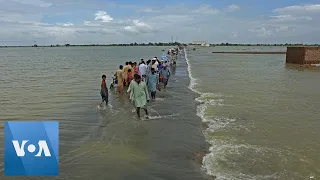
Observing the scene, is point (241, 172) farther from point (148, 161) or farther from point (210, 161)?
point (148, 161)

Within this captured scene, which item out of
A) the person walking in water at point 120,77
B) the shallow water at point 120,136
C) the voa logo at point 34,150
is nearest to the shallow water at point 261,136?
the shallow water at point 120,136

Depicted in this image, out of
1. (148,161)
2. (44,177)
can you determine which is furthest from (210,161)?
(44,177)

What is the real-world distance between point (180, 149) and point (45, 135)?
11.3ft

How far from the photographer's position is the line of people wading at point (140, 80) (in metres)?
9.70

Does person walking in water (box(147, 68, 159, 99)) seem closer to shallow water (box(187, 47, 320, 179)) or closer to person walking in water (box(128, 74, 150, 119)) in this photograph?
shallow water (box(187, 47, 320, 179))

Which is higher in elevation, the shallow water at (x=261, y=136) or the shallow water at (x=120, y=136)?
the shallow water at (x=120, y=136)

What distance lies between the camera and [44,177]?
591cm

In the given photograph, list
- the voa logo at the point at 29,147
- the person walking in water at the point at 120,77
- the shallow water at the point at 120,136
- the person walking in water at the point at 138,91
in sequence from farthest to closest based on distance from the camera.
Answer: the person walking in water at the point at 120,77
the person walking in water at the point at 138,91
the shallow water at the point at 120,136
the voa logo at the point at 29,147

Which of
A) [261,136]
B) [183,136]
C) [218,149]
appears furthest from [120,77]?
[218,149]

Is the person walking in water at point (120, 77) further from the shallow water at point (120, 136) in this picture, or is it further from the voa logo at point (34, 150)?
the voa logo at point (34, 150)

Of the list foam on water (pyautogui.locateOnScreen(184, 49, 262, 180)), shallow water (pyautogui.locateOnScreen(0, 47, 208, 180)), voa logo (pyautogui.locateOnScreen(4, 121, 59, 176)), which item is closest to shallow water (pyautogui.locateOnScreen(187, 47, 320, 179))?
foam on water (pyautogui.locateOnScreen(184, 49, 262, 180))

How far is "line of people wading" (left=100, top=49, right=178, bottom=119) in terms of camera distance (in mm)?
9695

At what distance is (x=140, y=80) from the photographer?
971 centimetres

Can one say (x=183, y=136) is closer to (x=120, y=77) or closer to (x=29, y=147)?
(x=29, y=147)
